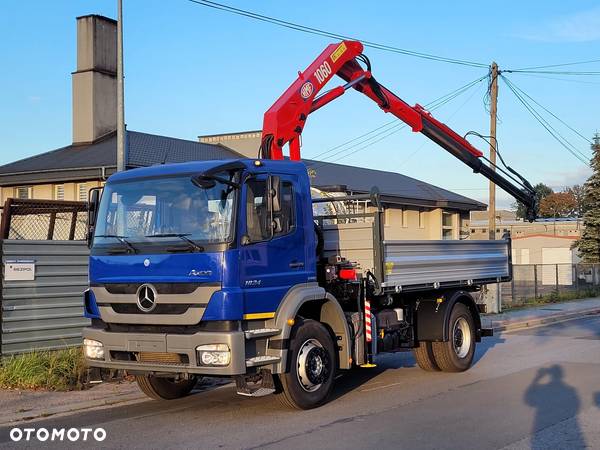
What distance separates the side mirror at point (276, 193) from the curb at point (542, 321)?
12077 millimetres

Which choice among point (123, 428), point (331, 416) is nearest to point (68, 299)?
point (123, 428)

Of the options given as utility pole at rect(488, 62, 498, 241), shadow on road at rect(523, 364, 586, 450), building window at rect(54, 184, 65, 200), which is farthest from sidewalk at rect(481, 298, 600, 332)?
building window at rect(54, 184, 65, 200)

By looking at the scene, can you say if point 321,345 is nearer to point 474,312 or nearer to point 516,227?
point 474,312

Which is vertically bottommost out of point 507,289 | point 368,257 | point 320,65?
point 507,289

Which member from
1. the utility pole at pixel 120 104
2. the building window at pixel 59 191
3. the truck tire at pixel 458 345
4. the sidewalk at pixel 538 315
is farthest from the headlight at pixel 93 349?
the building window at pixel 59 191

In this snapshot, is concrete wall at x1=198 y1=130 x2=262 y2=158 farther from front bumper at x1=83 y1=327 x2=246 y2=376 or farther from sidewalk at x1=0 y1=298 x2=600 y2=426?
front bumper at x1=83 y1=327 x2=246 y2=376

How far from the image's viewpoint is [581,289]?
33.1 m

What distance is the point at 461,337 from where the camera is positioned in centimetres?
1233

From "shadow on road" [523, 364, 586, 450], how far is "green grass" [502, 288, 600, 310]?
15.1 meters

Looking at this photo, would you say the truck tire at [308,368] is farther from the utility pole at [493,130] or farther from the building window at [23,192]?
the building window at [23,192]

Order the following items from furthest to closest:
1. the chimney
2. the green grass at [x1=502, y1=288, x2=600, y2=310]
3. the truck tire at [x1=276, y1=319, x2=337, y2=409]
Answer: the green grass at [x1=502, y1=288, x2=600, y2=310], the chimney, the truck tire at [x1=276, y1=319, x2=337, y2=409]

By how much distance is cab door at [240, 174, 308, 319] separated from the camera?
838 cm

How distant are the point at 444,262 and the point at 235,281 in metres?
4.59

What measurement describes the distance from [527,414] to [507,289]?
31.6 m
